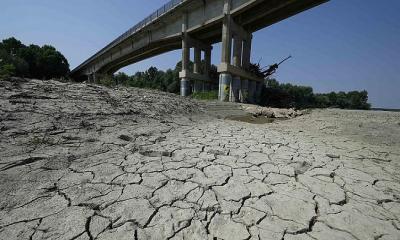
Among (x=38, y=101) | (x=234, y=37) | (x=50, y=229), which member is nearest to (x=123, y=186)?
(x=50, y=229)

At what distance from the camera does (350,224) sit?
156 cm

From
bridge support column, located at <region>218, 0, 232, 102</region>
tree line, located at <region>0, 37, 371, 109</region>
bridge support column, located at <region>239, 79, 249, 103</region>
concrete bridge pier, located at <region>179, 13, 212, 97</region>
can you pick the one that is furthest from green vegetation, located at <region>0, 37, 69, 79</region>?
bridge support column, located at <region>239, 79, 249, 103</region>

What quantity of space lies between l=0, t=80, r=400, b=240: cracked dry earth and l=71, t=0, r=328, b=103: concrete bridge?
10.7m

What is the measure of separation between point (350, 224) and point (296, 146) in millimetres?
2226

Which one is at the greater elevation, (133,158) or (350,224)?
(133,158)

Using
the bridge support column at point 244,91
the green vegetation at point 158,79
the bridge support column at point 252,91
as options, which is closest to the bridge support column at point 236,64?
the bridge support column at point 244,91

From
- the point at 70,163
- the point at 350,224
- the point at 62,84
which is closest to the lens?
the point at 350,224

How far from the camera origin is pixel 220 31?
683 inches

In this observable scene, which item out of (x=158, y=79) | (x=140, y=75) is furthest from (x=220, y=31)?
(x=140, y=75)

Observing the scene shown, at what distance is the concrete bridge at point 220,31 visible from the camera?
13492 mm

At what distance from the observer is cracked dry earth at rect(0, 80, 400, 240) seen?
1.44m

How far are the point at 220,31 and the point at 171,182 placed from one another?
58.1 ft

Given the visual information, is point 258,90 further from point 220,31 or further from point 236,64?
point 220,31

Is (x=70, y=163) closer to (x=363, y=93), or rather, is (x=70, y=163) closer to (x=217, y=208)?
(x=217, y=208)
